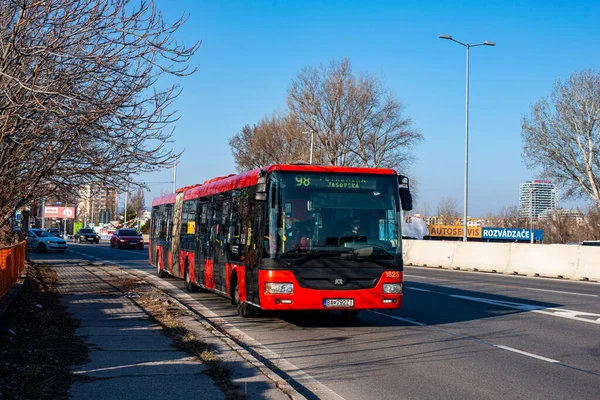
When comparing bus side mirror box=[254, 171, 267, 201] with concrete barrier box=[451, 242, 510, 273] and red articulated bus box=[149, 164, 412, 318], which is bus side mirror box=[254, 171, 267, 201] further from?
concrete barrier box=[451, 242, 510, 273]

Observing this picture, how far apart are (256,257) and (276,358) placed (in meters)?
3.16

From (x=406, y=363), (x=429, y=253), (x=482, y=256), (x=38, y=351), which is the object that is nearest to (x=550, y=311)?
(x=406, y=363)

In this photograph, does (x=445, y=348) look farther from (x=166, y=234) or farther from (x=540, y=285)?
(x=166, y=234)

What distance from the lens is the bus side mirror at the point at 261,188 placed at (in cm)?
1255

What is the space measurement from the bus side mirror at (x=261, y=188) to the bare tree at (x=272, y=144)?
141ft

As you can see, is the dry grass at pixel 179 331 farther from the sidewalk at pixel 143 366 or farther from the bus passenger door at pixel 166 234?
the bus passenger door at pixel 166 234

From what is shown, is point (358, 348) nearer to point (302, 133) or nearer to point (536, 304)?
point (536, 304)

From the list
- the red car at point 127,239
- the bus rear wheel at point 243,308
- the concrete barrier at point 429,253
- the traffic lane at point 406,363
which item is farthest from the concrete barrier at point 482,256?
the red car at point 127,239

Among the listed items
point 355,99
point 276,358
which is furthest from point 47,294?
point 355,99

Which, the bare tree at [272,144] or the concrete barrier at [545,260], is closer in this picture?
the concrete barrier at [545,260]

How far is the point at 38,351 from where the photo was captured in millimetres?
9336

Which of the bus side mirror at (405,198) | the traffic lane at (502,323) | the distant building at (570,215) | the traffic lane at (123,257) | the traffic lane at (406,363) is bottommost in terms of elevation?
the traffic lane at (123,257)

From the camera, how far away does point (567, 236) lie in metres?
74.6

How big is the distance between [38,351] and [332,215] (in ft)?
17.7
